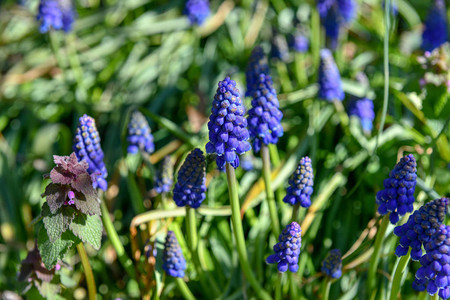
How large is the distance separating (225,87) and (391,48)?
3168 millimetres

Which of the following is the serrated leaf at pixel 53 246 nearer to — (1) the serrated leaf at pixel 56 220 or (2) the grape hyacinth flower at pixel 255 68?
(1) the serrated leaf at pixel 56 220

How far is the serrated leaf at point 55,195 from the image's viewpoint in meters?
2.84

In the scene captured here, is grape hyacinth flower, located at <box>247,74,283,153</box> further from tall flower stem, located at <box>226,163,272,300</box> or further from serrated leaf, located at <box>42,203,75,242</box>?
serrated leaf, located at <box>42,203,75,242</box>

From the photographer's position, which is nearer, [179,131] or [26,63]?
[179,131]

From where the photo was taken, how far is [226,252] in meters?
3.98

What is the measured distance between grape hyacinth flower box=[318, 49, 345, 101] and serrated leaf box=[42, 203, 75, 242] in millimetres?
2180

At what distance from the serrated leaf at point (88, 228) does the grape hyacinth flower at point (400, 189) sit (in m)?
1.56

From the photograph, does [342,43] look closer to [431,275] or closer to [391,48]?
[391,48]

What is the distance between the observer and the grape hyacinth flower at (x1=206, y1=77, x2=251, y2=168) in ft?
8.75

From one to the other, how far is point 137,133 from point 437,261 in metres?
2.13

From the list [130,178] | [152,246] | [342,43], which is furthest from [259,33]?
[152,246]

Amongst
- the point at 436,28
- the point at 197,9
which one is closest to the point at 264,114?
the point at 197,9

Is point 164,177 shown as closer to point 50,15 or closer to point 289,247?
point 289,247

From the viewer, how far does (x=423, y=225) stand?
2.60m
